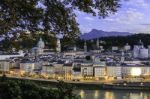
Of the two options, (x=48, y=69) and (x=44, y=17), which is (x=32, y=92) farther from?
(x=48, y=69)

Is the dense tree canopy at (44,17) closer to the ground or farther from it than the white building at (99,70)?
farther from it

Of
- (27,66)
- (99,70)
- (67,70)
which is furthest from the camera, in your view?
(27,66)

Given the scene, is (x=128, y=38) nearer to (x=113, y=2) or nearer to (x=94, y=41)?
(x=94, y=41)

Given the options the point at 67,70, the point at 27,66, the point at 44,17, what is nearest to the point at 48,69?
the point at 27,66

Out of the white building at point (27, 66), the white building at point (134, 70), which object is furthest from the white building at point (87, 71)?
the white building at point (27, 66)

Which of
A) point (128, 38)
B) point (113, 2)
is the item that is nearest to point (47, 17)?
point (113, 2)

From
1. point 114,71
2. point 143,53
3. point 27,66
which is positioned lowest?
point 114,71

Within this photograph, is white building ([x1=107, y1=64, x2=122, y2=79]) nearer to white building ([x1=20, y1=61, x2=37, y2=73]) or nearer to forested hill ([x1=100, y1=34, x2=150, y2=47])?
white building ([x1=20, y1=61, x2=37, y2=73])

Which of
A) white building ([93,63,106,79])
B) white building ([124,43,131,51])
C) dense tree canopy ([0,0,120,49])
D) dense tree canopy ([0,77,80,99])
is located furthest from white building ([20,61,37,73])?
dense tree canopy ([0,0,120,49])

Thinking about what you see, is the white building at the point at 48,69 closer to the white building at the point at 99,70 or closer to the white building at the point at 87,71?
the white building at the point at 87,71
